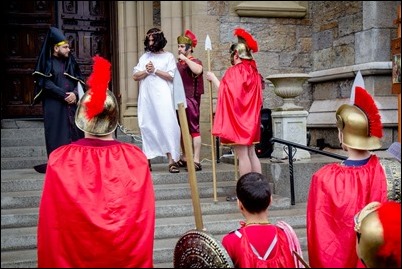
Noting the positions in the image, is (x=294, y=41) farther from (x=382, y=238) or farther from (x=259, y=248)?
(x=382, y=238)

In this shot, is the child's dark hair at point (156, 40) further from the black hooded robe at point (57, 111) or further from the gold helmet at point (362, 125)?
the gold helmet at point (362, 125)

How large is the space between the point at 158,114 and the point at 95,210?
3.83 meters

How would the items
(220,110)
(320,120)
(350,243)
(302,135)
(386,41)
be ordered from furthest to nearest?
(320,120) < (386,41) < (302,135) < (220,110) < (350,243)

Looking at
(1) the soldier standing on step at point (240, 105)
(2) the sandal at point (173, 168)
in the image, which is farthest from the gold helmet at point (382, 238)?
(2) the sandal at point (173, 168)

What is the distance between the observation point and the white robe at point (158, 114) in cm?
740

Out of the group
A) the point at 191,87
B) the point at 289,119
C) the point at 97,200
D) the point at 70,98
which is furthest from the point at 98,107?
the point at 289,119

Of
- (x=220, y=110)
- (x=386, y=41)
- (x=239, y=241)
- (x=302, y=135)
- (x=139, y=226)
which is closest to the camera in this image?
(x=239, y=241)

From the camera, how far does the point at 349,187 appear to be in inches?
159

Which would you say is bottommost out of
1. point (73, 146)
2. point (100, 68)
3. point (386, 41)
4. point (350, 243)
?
point (350, 243)

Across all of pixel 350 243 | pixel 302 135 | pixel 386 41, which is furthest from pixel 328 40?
pixel 350 243

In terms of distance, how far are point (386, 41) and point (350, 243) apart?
223 inches

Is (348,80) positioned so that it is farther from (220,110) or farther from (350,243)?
(350,243)

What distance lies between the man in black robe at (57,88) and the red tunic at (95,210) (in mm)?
3174

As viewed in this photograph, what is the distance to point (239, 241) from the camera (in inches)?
133
